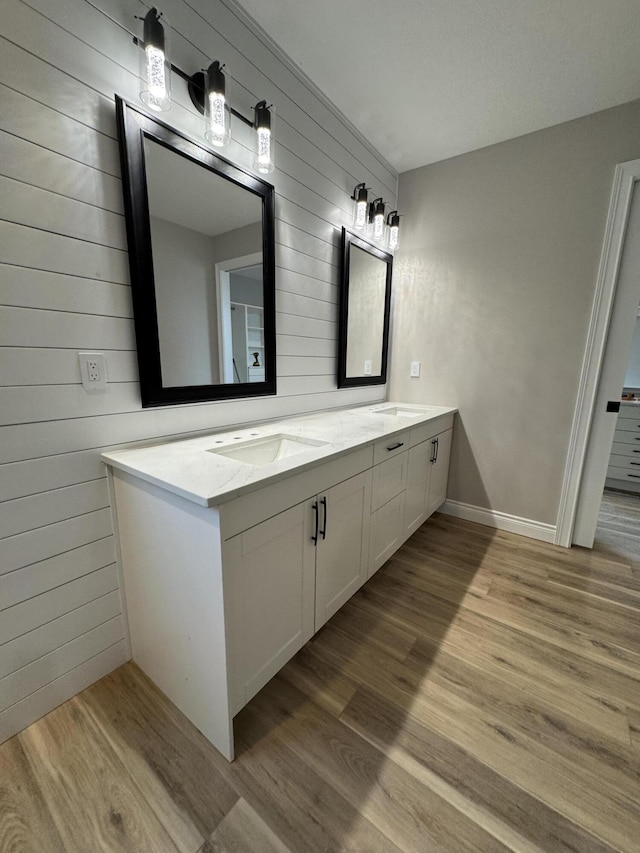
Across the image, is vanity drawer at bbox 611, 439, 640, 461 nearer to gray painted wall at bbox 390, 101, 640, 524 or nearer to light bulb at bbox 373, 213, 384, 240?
gray painted wall at bbox 390, 101, 640, 524

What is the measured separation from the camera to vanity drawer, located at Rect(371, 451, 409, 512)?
169 centimetres

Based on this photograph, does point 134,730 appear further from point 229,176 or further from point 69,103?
point 229,176

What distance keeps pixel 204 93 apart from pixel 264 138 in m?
0.27

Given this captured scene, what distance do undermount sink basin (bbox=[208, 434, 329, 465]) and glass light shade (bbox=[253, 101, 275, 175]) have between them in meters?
1.23

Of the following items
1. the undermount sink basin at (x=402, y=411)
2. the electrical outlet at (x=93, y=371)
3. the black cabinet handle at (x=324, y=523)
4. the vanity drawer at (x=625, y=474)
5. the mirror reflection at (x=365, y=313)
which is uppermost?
the mirror reflection at (x=365, y=313)

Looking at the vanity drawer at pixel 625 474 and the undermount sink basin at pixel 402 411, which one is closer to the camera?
the undermount sink basin at pixel 402 411

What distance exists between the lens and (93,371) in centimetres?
117

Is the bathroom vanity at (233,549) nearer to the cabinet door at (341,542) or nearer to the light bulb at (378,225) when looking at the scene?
the cabinet door at (341,542)

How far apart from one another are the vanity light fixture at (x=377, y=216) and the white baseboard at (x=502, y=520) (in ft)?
6.98

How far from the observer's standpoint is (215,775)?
1023 millimetres

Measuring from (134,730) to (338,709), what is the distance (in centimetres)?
70

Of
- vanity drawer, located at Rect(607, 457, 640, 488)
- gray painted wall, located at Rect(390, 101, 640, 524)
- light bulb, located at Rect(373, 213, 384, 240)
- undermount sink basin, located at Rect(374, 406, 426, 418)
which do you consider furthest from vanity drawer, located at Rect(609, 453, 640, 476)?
light bulb, located at Rect(373, 213, 384, 240)

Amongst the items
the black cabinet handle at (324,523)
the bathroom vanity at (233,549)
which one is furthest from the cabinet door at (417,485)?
the black cabinet handle at (324,523)

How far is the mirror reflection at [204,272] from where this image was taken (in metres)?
1.30
